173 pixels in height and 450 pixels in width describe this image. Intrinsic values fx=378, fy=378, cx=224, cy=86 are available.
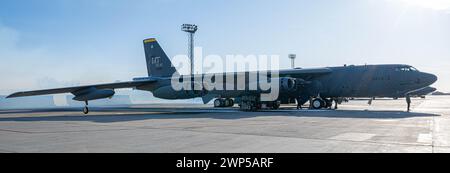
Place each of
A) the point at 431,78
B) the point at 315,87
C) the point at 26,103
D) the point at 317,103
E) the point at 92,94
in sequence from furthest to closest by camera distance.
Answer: the point at 26,103 < the point at 315,87 < the point at 317,103 < the point at 92,94 < the point at 431,78

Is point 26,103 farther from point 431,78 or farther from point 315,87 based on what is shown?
point 431,78

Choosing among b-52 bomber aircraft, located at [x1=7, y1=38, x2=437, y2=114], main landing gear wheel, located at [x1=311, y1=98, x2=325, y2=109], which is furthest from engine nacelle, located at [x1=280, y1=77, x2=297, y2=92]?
main landing gear wheel, located at [x1=311, y1=98, x2=325, y2=109]

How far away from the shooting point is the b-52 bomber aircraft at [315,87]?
25.4 m

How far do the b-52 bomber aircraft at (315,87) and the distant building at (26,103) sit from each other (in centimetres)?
3512

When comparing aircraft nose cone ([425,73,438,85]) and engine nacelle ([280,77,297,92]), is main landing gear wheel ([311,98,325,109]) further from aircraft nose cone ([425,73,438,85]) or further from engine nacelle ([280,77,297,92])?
aircraft nose cone ([425,73,438,85])

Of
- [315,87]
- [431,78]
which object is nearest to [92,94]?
[315,87]

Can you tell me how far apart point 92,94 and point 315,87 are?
1622cm

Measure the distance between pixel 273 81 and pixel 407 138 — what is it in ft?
58.1

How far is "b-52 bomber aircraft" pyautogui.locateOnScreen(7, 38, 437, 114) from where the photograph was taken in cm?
2538

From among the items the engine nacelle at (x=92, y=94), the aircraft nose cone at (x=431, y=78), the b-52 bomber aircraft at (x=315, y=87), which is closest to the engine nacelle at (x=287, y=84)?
the b-52 bomber aircraft at (x=315, y=87)

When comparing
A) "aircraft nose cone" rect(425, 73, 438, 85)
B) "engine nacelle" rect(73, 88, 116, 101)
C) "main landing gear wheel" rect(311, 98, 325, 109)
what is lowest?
"main landing gear wheel" rect(311, 98, 325, 109)

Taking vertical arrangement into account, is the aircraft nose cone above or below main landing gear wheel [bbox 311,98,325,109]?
above

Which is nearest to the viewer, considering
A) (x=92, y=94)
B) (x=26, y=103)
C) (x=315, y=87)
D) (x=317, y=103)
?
(x=92, y=94)

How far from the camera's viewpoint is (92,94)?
1024 inches
